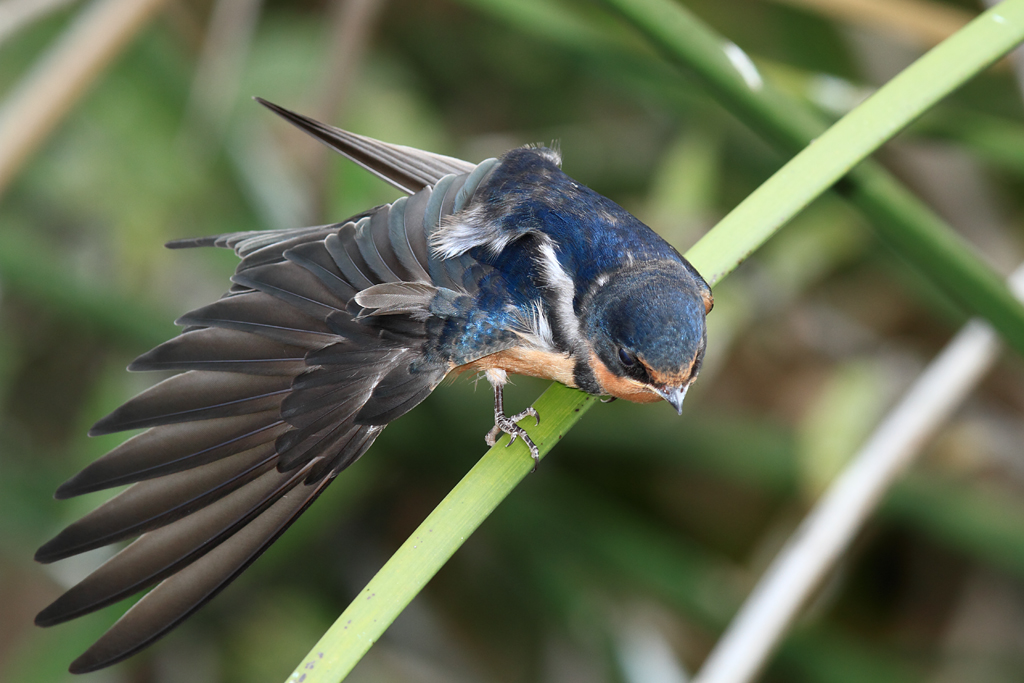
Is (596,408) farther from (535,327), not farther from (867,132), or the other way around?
(867,132)

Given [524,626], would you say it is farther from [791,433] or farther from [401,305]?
[401,305]

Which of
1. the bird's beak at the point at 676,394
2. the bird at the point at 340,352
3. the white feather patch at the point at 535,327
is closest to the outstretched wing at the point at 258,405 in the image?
the bird at the point at 340,352

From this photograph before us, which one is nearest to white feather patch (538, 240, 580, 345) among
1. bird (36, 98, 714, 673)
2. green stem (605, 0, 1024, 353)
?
bird (36, 98, 714, 673)

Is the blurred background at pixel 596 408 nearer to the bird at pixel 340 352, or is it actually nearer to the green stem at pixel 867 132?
the bird at pixel 340 352

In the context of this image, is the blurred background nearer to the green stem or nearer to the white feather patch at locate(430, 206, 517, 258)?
the white feather patch at locate(430, 206, 517, 258)

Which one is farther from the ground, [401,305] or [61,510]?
[401,305]

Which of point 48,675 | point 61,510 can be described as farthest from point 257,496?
point 61,510

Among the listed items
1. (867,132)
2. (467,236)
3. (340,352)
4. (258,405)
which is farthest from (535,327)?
(867,132)
